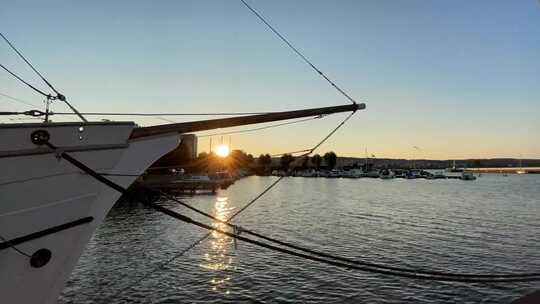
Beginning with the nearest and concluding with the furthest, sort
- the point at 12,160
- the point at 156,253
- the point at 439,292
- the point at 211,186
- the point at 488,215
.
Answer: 1. the point at 12,160
2. the point at 439,292
3. the point at 156,253
4. the point at 488,215
5. the point at 211,186

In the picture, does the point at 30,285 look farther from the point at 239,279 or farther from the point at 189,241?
the point at 189,241

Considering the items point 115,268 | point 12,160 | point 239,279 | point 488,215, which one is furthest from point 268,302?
point 488,215

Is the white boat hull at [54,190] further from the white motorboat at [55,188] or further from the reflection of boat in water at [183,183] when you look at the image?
the reflection of boat in water at [183,183]

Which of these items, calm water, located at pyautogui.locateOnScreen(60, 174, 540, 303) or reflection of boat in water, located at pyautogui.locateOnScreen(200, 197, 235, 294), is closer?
calm water, located at pyautogui.locateOnScreen(60, 174, 540, 303)

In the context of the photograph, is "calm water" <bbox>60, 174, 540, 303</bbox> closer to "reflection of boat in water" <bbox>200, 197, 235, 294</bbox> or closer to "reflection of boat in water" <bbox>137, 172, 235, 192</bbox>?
"reflection of boat in water" <bbox>200, 197, 235, 294</bbox>

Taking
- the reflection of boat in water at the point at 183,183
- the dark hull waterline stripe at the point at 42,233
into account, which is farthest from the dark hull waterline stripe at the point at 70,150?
the reflection of boat in water at the point at 183,183

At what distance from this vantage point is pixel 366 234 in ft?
116

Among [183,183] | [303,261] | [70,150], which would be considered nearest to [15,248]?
[70,150]

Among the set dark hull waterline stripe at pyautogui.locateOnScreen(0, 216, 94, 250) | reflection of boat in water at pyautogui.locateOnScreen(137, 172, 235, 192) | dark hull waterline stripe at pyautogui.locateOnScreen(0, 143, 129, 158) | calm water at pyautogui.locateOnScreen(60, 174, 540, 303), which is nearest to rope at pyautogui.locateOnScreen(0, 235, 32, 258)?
dark hull waterline stripe at pyautogui.locateOnScreen(0, 216, 94, 250)

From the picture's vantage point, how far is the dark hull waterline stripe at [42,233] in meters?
6.91

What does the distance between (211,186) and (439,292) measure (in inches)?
2519

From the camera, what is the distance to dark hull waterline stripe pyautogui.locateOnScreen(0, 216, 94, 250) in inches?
272

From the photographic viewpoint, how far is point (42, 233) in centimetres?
715

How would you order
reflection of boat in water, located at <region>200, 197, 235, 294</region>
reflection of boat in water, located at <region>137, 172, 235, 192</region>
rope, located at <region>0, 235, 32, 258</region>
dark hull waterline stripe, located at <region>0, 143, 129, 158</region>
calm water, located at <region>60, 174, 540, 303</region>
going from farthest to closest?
reflection of boat in water, located at <region>137, 172, 235, 192</region>, reflection of boat in water, located at <region>200, 197, 235, 294</region>, calm water, located at <region>60, 174, 540, 303</region>, rope, located at <region>0, 235, 32, 258</region>, dark hull waterline stripe, located at <region>0, 143, 129, 158</region>
